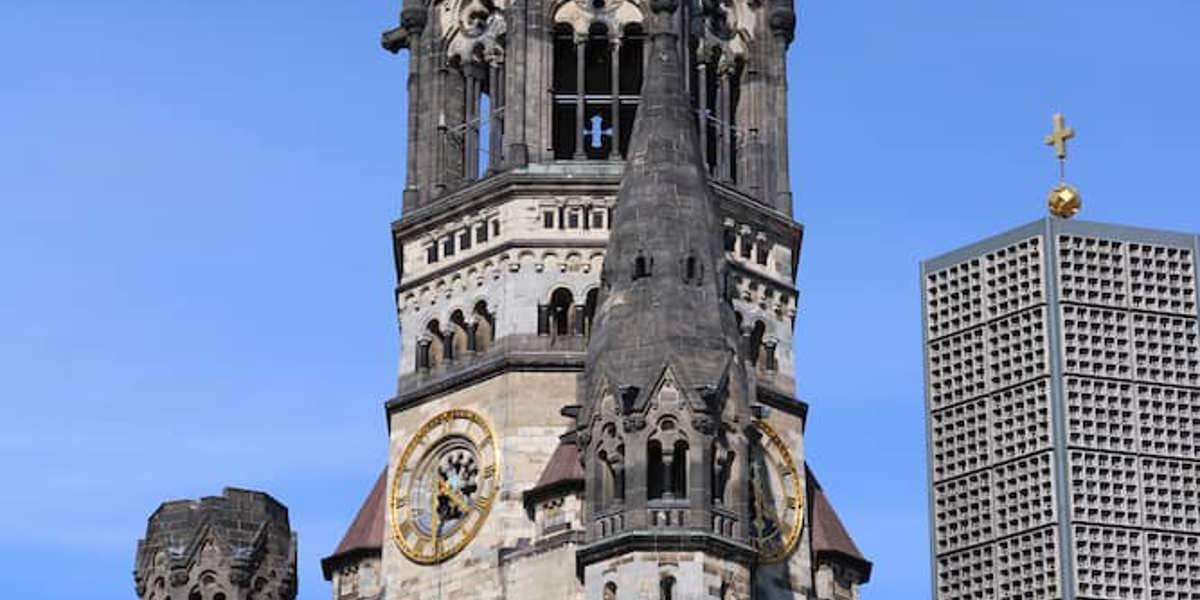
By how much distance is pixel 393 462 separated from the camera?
92250mm

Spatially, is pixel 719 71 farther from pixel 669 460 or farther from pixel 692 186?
pixel 669 460

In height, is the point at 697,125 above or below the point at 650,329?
above

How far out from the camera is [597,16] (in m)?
95.1

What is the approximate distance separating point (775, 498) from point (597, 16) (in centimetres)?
1260

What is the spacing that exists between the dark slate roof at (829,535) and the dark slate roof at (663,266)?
781 centimetres

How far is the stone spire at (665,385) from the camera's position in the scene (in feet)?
268

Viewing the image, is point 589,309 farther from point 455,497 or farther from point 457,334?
point 455,497

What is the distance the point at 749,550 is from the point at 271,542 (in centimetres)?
961

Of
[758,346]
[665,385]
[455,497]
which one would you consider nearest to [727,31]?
[758,346]

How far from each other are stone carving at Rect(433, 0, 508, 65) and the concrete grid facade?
11.9 metres

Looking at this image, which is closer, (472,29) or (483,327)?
(483,327)

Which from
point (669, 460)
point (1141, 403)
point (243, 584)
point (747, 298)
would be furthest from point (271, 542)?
point (1141, 403)

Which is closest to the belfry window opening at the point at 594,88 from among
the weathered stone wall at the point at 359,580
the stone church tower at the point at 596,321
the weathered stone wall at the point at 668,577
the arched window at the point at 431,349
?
the stone church tower at the point at 596,321

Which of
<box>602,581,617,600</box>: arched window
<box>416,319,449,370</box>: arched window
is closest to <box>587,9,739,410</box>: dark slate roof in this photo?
<box>602,581,617,600</box>: arched window
